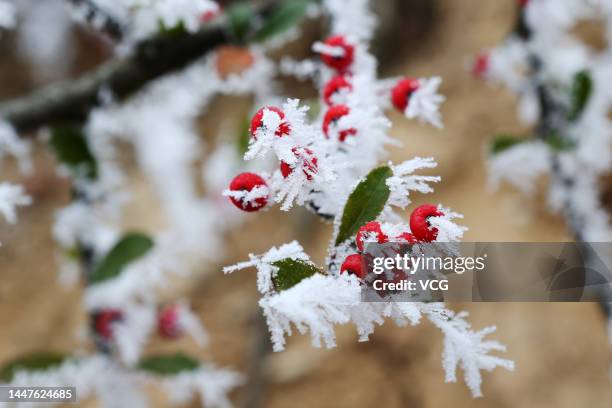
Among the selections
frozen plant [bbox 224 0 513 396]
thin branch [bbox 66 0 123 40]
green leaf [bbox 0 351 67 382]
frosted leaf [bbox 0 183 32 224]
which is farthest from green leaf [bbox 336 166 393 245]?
green leaf [bbox 0 351 67 382]

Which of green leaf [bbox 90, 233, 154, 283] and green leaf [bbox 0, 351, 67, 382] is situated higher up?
green leaf [bbox 90, 233, 154, 283]

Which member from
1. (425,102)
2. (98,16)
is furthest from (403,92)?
(98,16)

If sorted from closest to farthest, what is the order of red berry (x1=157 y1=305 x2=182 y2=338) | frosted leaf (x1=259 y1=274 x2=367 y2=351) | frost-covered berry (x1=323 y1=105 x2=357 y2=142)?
frosted leaf (x1=259 y1=274 x2=367 y2=351) < frost-covered berry (x1=323 y1=105 x2=357 y2=142) < red berry (x1=157 y1=305 x2=182 y2=338)

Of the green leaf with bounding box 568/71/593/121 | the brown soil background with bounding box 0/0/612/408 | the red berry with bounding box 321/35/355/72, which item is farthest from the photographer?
the brown soil background with bounding box 0/0/612/408

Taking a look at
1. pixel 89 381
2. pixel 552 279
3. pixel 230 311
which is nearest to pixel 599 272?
pixel 552 279

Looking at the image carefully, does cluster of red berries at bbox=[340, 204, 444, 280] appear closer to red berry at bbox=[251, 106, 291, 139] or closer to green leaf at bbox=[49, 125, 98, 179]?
red berry at bbox=[251, 106, 291, 139]

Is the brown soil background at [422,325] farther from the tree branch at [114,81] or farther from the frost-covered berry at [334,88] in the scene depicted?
the frost-covered berry at [334,88]

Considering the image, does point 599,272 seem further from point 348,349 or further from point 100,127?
point 348,349

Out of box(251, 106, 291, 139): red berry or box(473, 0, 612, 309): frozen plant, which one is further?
box(473, 0, 612, 309): frozen plant
